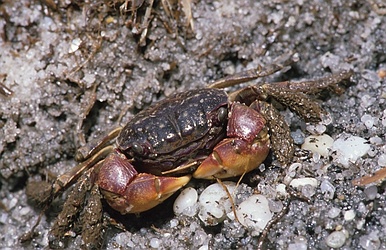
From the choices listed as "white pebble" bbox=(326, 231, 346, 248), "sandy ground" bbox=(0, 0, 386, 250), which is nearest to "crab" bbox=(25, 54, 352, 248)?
"sandy ground" bbox=(0, 0, 386, 250)

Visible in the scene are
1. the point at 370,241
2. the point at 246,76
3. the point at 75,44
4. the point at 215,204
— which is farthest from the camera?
the point at 75,44

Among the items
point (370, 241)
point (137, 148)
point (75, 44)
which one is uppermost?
point (75, 44)

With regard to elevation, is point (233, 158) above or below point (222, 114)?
below

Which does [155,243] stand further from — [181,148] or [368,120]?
[368,120]

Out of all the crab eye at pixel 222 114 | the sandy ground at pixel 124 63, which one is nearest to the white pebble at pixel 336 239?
the sandy ground at pixel 124 63

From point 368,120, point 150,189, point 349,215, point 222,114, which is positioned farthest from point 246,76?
point 349,215

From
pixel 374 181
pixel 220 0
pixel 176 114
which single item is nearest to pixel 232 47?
pixel 220 0

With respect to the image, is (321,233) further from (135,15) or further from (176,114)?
(135,15)

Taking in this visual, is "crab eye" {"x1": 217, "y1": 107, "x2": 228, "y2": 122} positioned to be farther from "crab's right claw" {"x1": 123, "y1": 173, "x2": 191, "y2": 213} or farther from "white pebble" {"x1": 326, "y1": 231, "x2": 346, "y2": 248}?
"white pebble" {"x1": 326, "y1": 231, "x2": 346, "y2": 248}
